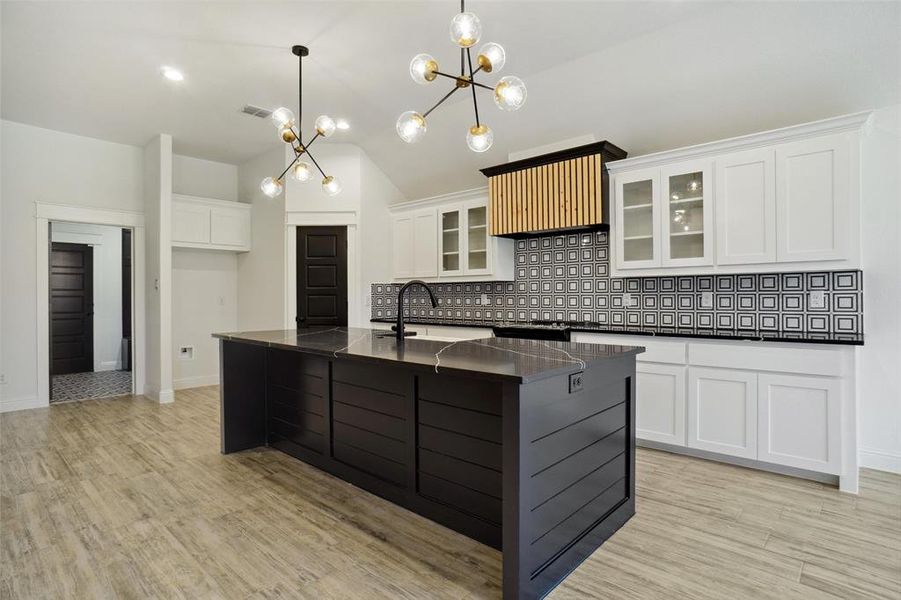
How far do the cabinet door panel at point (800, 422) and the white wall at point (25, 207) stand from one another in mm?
6851

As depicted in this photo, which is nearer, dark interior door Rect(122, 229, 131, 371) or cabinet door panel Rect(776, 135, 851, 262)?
cabinet door panel Rect(776, 135, 851, 262)

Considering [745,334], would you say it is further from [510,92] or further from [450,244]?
[450,244]

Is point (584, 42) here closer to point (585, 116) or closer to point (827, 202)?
point (585, 116)

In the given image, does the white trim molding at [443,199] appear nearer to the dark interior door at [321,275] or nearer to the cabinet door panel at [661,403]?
the dark interior door at [321,275]

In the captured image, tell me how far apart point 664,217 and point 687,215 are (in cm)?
16

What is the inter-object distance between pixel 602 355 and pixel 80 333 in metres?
8.36

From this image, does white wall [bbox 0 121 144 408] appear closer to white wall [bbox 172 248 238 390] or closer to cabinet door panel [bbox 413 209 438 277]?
white wall [bbox 172 248 238 390]

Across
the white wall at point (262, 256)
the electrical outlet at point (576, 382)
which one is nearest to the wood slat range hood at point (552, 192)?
the electrical outlet at point (576, 382)

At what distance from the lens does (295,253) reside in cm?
581

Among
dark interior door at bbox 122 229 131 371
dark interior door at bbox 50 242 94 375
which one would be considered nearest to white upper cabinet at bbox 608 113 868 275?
dark interior door at bbox 122 229 131 371

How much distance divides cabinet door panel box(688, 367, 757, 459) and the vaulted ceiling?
187cm

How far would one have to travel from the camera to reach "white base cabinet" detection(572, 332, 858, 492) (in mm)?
2852

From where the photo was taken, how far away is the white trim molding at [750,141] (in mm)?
2900

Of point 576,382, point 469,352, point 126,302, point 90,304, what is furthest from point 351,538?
point 126,302
